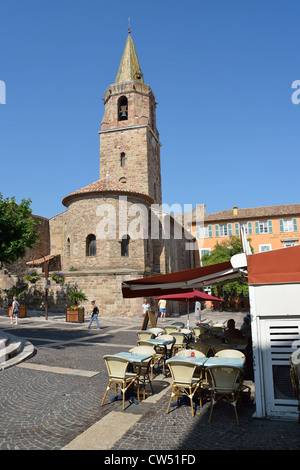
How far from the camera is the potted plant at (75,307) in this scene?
19547 millimetres

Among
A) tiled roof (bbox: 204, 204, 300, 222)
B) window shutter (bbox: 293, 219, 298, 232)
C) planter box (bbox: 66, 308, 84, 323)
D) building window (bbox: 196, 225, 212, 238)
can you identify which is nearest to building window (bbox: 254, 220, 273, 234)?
tiled roof (bbox: 204, 204, 300, 222)

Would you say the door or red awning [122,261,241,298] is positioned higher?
red awning [122,261,241,298]

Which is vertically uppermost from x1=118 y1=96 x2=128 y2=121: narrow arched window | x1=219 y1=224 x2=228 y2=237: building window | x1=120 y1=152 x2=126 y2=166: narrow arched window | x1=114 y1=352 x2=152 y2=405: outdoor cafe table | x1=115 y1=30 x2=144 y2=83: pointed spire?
x1=115 y1=30 x2=144 y2=83: pointed spire

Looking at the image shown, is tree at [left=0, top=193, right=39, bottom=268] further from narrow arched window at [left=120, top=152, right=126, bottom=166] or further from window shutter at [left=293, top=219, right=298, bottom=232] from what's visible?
window shutter at [left=293, top=219, right=298, bottom=232]

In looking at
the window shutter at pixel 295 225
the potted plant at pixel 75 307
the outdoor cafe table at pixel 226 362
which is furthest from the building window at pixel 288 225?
the outdoor cafe table at pixel 226 362

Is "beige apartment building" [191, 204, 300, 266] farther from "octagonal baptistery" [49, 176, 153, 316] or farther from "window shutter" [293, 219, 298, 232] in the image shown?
"octagonal baptistery" [49, 176, 153, 316]

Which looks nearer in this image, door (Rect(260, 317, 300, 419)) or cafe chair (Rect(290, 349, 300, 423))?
cafe chair (Rect(290, 349, 300, 423))

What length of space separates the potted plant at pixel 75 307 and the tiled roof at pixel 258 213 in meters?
23.4

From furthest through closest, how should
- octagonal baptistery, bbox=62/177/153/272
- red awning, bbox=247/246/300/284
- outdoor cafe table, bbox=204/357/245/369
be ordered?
octagonal baptistery, bbox=62/177/153/272 → outdoor cafe table, bbox=204/357/245/369 → red awning, bbox=247/246/300/284

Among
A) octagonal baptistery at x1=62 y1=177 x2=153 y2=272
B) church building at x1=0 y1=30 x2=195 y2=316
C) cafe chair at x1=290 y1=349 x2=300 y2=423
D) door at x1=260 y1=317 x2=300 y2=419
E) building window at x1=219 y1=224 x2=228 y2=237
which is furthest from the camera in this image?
building window at x1=219 y1=224 x2=228 y2=237

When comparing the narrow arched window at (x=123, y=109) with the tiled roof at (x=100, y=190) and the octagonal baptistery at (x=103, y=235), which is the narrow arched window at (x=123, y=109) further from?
the octagonal baptistery at (x=103, y=235)

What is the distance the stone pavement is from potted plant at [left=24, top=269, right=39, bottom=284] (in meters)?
16.1

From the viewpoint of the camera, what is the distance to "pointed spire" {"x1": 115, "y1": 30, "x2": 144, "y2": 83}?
34.9m
